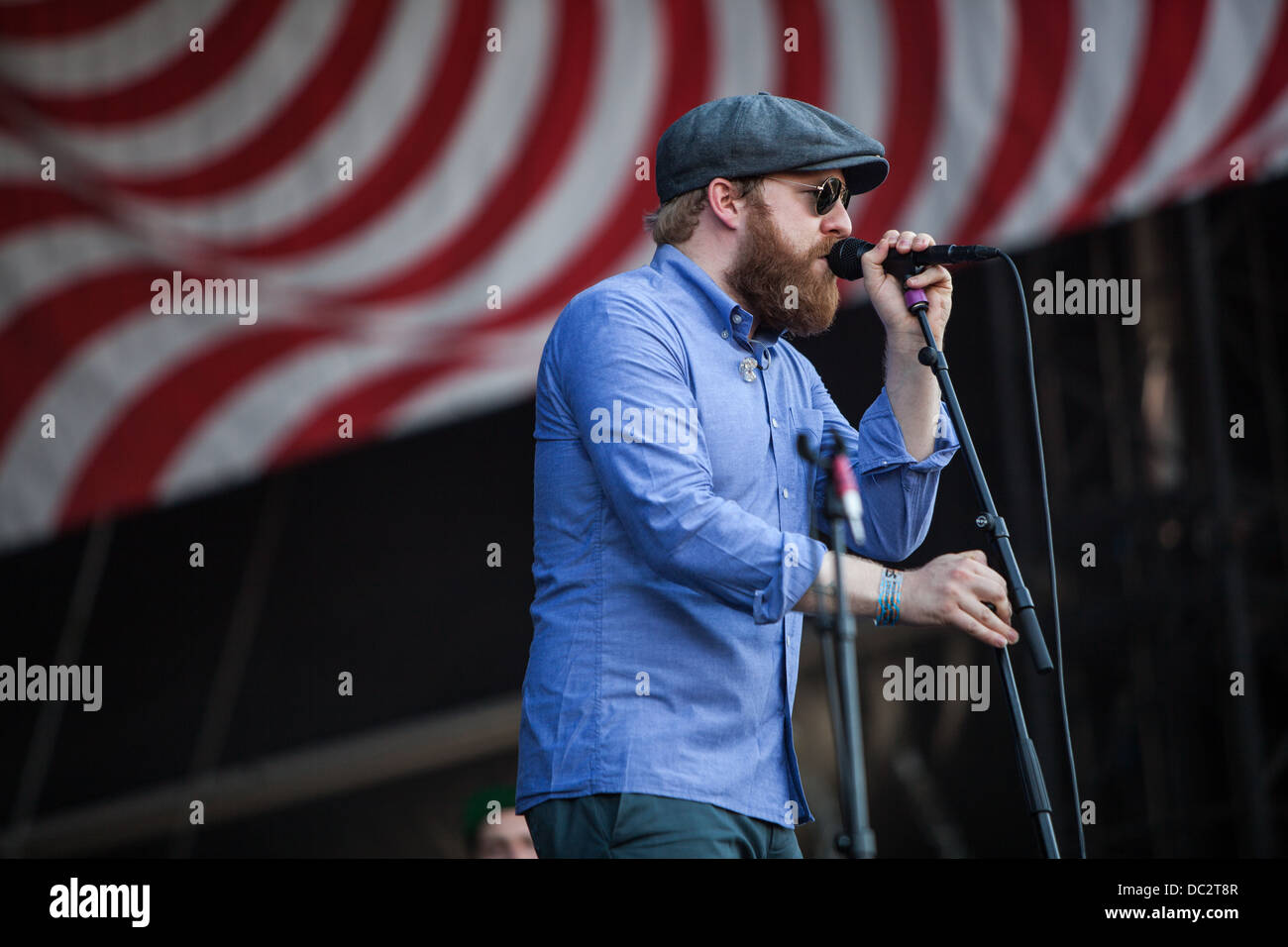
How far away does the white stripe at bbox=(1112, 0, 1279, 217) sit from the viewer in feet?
15.4

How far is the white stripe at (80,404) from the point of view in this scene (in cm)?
497

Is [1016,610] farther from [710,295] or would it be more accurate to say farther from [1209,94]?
[1209,94]

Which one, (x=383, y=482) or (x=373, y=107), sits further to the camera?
(x=383, y=482)

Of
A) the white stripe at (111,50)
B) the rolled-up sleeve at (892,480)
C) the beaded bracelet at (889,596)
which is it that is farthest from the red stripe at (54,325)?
the beaded bracelet at (889,596)

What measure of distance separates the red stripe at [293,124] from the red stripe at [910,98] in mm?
1980

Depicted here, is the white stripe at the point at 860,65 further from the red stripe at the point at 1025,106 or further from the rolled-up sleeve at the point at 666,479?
the rolled-up sleeve at the point at 666,479

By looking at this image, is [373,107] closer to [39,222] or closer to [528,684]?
[39,222]

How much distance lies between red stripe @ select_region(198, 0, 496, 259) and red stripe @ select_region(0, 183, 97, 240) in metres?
0.82

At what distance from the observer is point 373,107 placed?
17.2 ft

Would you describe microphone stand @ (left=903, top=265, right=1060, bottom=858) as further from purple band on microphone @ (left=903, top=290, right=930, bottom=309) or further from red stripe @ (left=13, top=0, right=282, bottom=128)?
red stripe @ (left=13, top=0, right=282, bottom=128)

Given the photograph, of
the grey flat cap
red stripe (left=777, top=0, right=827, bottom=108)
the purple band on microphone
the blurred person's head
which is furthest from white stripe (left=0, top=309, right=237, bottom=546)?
the purple band on microphone

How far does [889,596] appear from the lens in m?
1.83

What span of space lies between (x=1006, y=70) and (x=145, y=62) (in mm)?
3230
